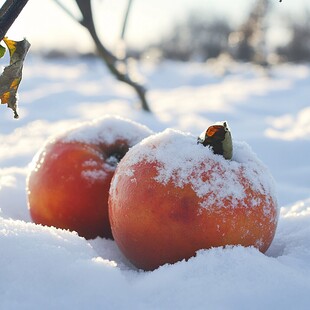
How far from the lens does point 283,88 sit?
8.05m

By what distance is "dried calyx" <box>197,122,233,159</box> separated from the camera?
5.03 feet

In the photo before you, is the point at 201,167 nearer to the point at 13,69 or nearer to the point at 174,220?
the point at 174,220

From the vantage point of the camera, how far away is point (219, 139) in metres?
1.56

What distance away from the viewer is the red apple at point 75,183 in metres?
1.81

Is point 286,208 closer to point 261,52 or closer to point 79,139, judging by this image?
point 79,139

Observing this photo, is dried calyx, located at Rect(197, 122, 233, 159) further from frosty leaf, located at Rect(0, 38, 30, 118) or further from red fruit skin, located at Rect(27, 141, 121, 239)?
frosty leaf, located at Rect(0, 38, 30, 118)

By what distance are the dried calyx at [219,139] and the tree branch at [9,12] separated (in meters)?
0.61

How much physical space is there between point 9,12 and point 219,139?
664mm

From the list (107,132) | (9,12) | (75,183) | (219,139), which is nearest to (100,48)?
(107,132)

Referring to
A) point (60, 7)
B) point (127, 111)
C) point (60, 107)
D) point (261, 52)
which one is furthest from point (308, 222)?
point (261, 52)

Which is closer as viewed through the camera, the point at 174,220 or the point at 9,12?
the point at 9,12

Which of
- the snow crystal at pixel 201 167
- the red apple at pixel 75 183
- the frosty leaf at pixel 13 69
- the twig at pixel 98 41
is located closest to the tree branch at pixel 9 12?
the frosty leaf at pixel 13 69

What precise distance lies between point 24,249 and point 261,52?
1327cm

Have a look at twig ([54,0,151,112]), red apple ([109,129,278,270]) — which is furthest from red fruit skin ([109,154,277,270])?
twig ([54,0,151,112])
